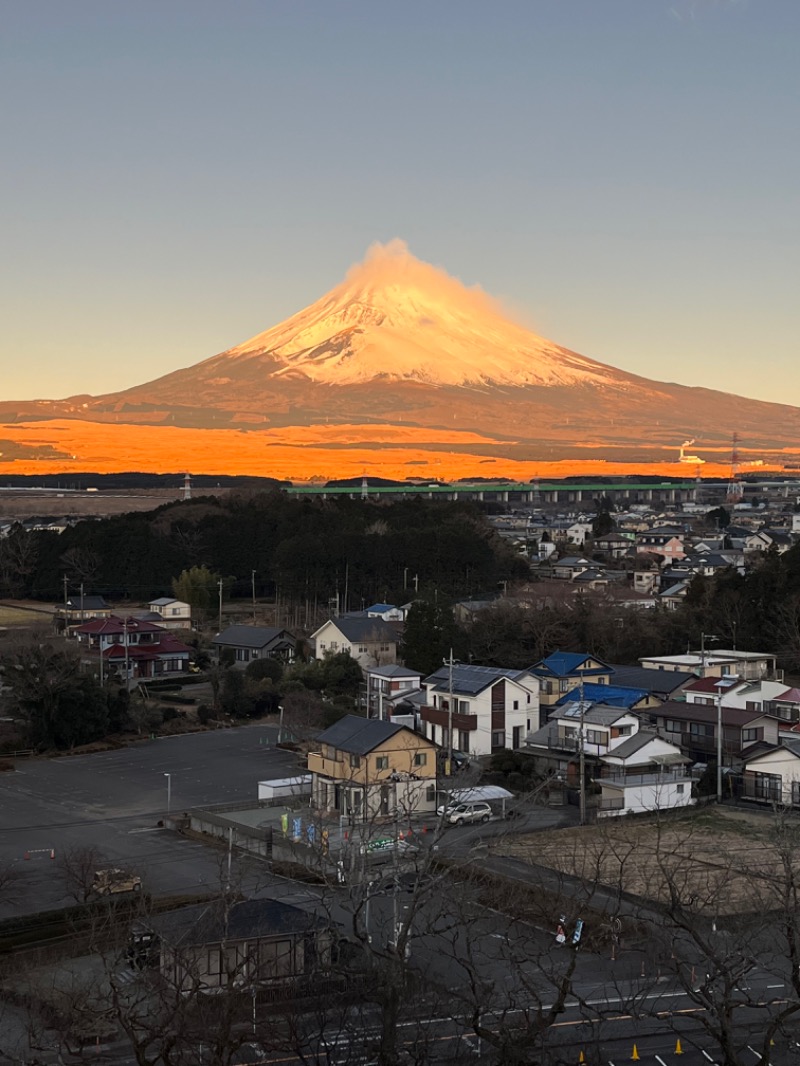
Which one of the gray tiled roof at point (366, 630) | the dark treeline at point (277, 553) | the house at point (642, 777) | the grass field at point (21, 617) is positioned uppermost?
the dark treeline at point (277, 553)

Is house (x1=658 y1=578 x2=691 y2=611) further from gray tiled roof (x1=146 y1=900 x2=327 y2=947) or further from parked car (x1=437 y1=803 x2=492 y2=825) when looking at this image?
gray tiled roof (x1=146 y1=900 x2=327 y2=947)

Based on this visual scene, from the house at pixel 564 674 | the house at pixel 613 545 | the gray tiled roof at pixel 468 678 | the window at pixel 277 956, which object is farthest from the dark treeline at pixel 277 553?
the window at pixel 277 956

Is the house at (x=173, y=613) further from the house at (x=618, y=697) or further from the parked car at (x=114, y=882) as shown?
the parked car at (x=114, y=882)

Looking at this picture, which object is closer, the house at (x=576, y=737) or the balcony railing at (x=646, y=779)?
the balcony railing at (x=646, y=779)

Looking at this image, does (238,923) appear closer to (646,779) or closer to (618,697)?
(646,779)

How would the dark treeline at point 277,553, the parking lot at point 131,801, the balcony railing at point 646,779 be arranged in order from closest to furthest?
the parking lot at point 131,801, the balcony railing at point 646,779, the dark treeline at point 277,553

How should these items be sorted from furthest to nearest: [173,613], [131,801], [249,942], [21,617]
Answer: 1. [21,617]
2. [173,613]
3. [131,801]
4. [249,942]

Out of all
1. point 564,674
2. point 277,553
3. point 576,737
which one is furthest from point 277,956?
point 277,553
